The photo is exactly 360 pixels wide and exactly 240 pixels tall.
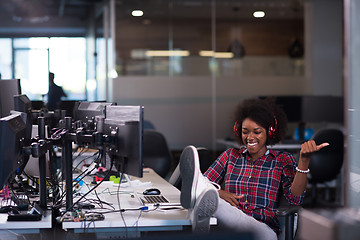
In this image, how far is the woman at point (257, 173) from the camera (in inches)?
109

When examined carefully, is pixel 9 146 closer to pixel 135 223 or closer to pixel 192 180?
pixel 135 223

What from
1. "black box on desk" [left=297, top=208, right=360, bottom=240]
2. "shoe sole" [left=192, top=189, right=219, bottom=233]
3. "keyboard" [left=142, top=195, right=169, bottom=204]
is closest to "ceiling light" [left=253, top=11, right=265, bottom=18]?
"keyboard" [left=142, top=195, right=169, bottom=204]

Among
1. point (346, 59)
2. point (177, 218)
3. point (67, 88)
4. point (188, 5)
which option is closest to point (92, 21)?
point (67, 88)

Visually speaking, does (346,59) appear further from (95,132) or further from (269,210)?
(95,132)

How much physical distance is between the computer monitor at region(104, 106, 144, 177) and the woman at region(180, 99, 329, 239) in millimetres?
268

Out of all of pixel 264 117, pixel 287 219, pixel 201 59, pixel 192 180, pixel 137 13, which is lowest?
pixel 287 219

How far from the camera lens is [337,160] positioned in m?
5.80

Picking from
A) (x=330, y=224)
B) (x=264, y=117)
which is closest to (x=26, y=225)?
(x=264, y=117)

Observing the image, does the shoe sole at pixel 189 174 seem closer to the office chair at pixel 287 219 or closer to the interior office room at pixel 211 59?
the office chair at pixel 287 219

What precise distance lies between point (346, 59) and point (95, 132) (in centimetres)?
171

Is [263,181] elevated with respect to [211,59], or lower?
lower

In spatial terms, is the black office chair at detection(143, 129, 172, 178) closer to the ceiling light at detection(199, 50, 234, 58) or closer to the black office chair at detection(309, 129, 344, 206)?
the black office chair at detection(309, 129, 344, 206)

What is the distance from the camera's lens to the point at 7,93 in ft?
11.7

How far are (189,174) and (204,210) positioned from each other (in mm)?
181
